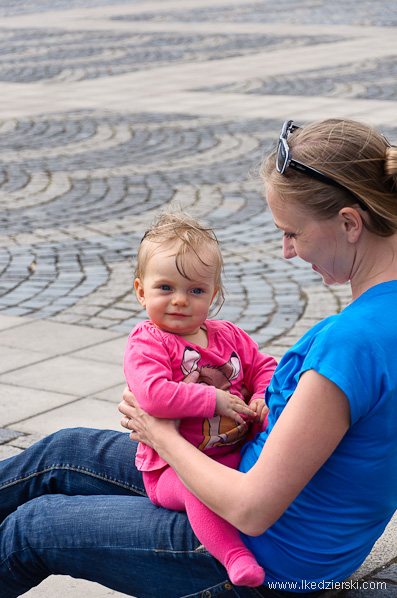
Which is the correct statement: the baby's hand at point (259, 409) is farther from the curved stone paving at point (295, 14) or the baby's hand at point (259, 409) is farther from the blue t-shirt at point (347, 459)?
the curved stone paving at point (295, 14)

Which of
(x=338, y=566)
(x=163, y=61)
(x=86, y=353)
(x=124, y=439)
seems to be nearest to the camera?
(x=338, y=566)

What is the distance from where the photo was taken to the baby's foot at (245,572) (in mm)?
1977

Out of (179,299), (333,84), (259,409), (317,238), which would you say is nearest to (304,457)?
(317,238)

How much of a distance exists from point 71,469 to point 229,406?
59 centimetres

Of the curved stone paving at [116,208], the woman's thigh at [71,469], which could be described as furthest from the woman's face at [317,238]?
A: the curved stone paving at [116,208]

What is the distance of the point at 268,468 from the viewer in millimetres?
1842

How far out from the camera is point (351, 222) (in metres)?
1.92

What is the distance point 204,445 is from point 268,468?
0.51m

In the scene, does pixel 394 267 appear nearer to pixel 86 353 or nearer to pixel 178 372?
pixel 178 372

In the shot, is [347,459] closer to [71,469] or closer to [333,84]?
[71,469]

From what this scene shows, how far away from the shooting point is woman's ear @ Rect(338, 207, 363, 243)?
1900mm

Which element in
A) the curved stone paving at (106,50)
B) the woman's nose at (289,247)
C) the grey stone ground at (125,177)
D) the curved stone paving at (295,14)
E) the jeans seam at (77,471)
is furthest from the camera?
the curved stone paving at (295,14)

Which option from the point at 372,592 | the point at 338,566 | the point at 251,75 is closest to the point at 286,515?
the point at 338,566

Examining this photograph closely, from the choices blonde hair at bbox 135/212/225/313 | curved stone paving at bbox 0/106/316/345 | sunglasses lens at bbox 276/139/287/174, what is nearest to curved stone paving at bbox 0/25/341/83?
curved stone paving at bbox 0/106/316/345
